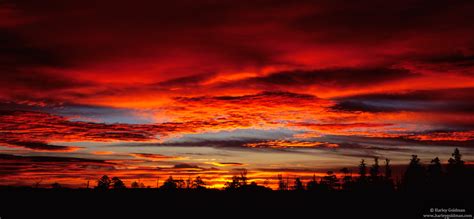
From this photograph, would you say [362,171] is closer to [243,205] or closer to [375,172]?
[375,172]

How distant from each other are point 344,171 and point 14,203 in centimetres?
12874

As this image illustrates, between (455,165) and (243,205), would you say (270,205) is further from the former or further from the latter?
(455,165)

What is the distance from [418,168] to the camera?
15775 cm

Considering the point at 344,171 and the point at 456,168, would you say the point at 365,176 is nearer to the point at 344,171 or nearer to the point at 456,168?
the point at 344,171

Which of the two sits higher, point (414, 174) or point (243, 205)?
point (414, 174)

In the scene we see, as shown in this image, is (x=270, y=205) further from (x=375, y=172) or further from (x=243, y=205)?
(x=375, y=172)

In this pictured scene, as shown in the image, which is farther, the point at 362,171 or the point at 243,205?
the point at 362,171

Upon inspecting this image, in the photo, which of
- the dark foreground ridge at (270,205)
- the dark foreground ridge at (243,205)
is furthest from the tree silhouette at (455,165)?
the dark foreground ridge at (243,205)

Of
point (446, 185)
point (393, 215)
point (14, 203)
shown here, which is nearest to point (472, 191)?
point (446, 185)

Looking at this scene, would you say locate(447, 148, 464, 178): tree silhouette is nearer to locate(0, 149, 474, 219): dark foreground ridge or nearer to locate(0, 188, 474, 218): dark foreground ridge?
locate(0, 149, 474, 219): dark foreground ridge

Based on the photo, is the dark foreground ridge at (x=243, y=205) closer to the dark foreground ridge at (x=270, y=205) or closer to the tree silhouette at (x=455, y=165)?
the dark foreground ridge at (x=270, y=205)

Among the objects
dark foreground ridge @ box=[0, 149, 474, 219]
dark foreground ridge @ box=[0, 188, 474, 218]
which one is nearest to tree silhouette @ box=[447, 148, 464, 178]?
dark foreground ridge @ box=[0, 149, 474, 219]

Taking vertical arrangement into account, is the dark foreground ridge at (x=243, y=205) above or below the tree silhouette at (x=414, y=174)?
below

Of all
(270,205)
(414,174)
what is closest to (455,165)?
(414,174)
